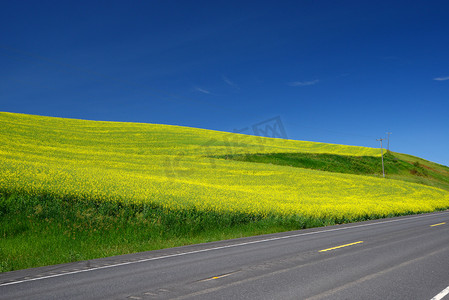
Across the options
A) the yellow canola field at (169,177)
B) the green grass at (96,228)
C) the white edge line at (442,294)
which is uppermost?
the yellow canola field at (169,177)

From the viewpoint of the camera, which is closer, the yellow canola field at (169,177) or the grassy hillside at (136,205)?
the grassy hillside at (136,205)

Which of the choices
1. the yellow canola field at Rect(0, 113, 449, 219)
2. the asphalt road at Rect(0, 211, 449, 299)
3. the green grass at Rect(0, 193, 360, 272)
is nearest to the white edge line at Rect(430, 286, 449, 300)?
the asphalt road at Rect(0, 211, 449, 299)

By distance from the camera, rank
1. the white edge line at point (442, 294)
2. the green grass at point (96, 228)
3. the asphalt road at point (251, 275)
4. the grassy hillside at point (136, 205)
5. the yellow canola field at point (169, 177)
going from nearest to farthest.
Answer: the white edge line at point (442, 294), the asphalt road at point (251, 275), the green grass at point (96, 228), the grassy hillside at point (136, 205), the yellow canola field at point (169, 177)

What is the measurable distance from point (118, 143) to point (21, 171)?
27188mm

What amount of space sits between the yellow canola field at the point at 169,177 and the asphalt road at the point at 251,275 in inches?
260

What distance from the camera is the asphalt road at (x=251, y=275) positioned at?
5578mm

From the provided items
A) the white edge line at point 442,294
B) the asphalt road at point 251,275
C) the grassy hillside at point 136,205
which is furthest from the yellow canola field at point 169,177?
the white edge line at point 442,294

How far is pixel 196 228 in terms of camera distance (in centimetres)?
1397

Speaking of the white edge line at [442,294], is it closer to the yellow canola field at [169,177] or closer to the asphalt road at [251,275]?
the asphalt road at [251,275]

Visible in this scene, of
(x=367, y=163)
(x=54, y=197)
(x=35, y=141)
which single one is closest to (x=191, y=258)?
(x=54, y=197)

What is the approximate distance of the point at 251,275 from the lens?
22.1 ft

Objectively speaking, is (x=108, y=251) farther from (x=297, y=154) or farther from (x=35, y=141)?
(x=297, y=154)

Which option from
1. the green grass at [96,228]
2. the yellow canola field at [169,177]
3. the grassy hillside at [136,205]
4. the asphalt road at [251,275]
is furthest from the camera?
the yellow canola field at [169,177]

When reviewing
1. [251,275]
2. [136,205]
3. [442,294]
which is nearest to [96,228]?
[136,205]
